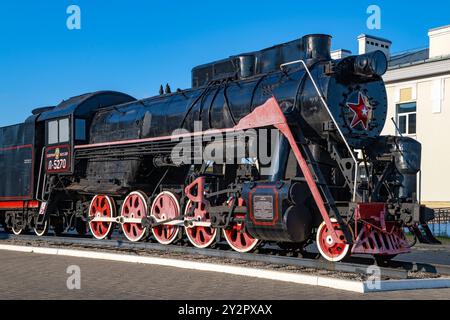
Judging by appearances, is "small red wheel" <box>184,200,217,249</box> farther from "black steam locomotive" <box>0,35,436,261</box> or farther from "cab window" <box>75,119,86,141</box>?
"cab window" <box>75,119,86,141</box>

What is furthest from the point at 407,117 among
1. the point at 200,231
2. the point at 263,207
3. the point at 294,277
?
the point at 294,277

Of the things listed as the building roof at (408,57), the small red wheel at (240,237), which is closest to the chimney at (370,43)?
the building roof at (408,57)

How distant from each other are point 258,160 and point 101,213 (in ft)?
17.8

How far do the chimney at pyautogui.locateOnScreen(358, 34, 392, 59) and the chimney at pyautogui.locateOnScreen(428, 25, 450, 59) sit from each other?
4.43 m

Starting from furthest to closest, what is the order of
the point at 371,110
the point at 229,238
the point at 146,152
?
1. the point at 146,152
2. the point at 229,238
3. the point at 371,110

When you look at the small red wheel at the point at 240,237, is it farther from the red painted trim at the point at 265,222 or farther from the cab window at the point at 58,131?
the cab window at the point at 58,131

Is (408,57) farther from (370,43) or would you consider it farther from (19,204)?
(19,204)

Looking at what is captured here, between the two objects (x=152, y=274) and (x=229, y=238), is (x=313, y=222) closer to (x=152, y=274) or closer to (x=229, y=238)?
(x=229, y=238)

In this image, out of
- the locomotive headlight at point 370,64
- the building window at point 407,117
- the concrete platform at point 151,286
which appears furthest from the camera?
the building window at point 407,117

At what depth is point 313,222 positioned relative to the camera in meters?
9.77

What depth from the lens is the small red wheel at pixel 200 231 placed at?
450 inches

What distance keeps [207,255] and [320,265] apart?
2645mm

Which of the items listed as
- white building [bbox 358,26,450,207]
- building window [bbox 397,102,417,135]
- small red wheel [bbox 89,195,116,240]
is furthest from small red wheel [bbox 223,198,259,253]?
building window [bbox 397,102,417,135]
